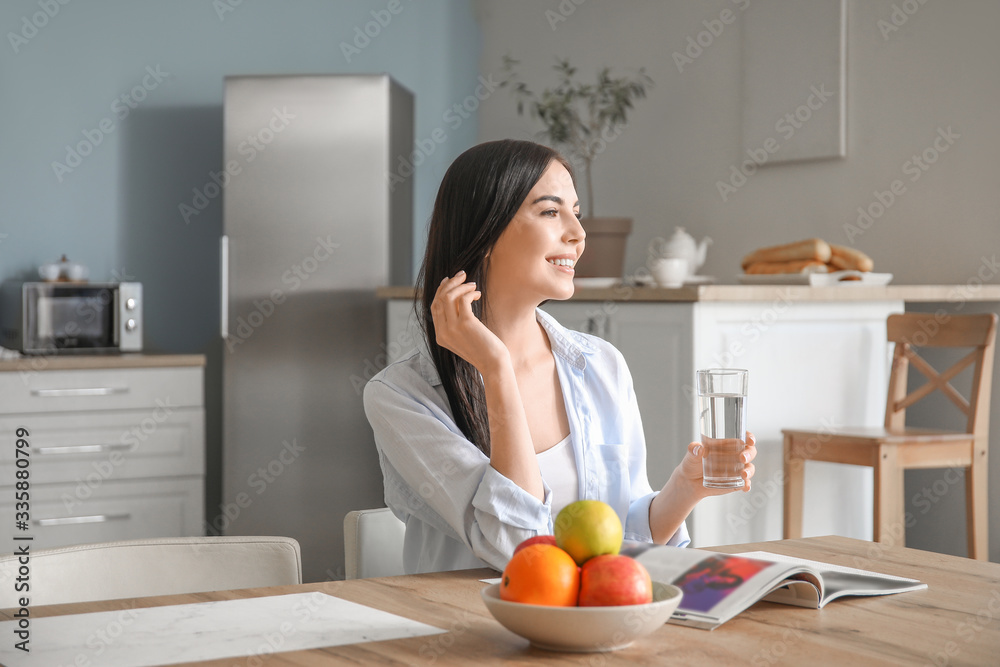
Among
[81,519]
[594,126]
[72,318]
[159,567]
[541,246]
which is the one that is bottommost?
[81,519]

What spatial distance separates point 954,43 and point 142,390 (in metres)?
2.85

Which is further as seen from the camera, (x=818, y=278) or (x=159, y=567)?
(x=818, y=278)

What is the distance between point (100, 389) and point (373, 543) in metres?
2.43

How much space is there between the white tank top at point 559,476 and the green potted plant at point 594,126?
208 cm

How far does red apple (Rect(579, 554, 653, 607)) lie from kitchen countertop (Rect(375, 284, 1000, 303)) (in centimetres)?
176

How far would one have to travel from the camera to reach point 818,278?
115 inches

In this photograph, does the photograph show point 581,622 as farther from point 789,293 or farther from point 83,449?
point 83,449

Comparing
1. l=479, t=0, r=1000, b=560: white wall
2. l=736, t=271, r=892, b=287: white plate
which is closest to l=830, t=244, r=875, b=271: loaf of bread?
l=736, t=271, r=892, b=287: white plate

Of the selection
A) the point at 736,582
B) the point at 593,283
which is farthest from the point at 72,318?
the point at 736,582

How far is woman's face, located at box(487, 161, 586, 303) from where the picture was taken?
5.04ft

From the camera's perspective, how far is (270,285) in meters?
3.78

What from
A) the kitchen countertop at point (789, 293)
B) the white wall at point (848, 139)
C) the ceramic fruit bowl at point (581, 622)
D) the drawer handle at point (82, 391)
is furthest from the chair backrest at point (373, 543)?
the drawer handle at point (82, 391)

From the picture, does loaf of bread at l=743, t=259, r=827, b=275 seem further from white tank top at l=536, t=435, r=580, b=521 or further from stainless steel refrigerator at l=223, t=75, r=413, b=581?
white tank top at l=536, t=435, r=580, b=521

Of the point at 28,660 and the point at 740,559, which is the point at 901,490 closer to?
the point at 740,559
